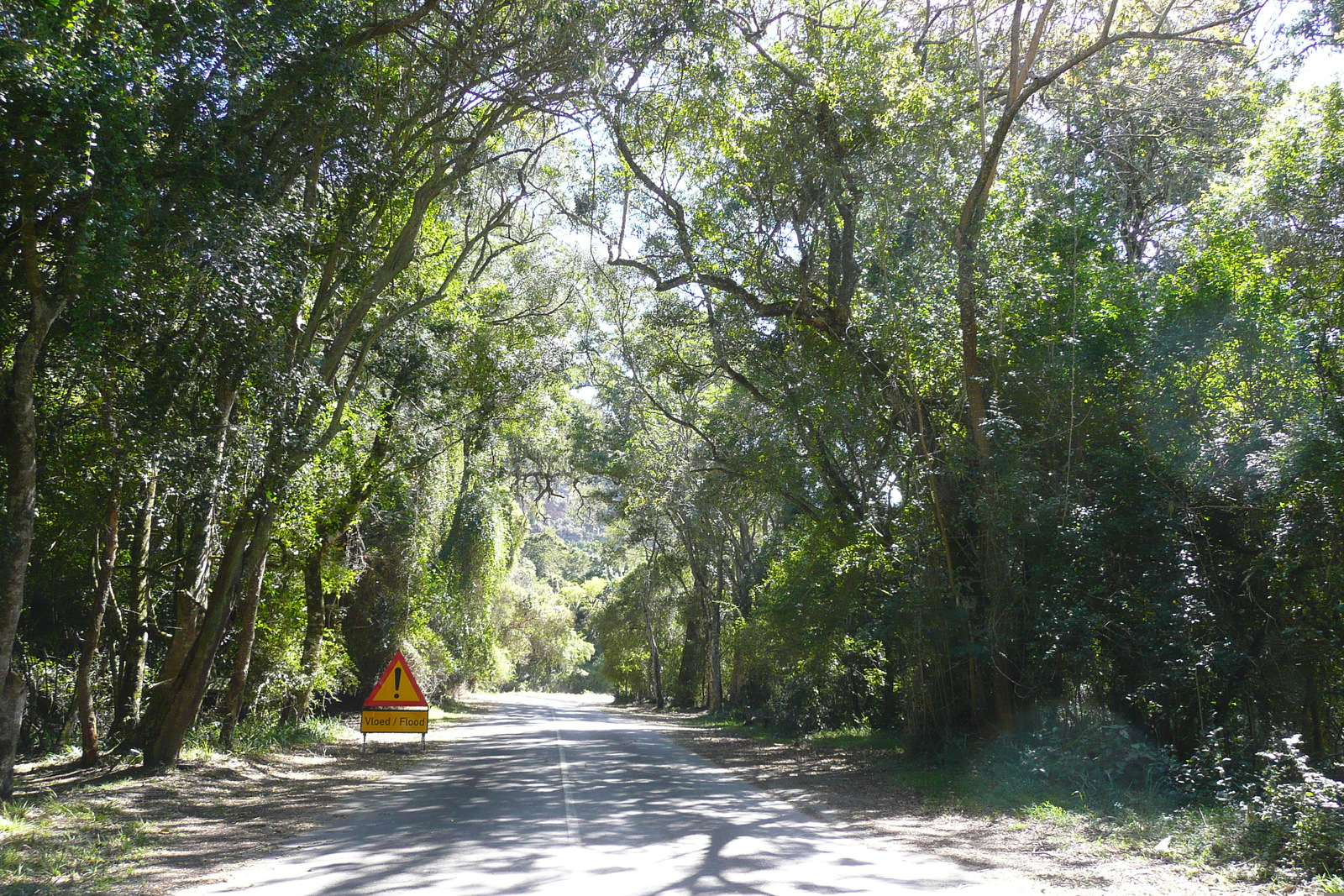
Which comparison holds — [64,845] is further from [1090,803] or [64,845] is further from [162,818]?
[1090,803]

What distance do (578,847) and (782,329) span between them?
1233 centimetres

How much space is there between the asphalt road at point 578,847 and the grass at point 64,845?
46.4 inches

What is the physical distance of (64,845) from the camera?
7789mm

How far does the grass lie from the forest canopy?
0.76 meters

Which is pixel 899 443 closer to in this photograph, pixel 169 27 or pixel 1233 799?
pixel 1233 799

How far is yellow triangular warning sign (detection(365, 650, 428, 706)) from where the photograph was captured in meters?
15.6

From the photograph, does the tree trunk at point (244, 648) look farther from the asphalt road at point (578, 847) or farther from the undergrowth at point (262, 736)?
the asphalt road at point (578, 847)

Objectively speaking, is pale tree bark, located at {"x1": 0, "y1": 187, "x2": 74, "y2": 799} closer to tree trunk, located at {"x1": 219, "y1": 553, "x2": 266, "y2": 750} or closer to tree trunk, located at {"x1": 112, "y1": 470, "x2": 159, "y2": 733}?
tree trunk, located at {"x1": 112, "y1": 470, "x2": 159, "y2": 733}

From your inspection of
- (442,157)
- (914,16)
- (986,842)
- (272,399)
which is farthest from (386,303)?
(986,842)

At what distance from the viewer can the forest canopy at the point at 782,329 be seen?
9.15 meters

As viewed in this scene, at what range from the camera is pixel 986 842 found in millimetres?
8984

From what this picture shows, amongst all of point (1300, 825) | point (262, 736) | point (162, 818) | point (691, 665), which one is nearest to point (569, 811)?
point (162, 818)

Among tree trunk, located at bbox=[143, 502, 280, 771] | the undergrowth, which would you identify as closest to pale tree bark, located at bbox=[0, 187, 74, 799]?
tree trunk, located at bbox=[143, 502, 280, 771]

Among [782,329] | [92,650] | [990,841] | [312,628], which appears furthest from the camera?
[312,628]
